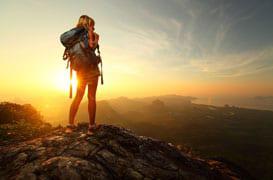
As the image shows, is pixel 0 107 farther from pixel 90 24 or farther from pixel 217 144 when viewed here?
pixel 217 144

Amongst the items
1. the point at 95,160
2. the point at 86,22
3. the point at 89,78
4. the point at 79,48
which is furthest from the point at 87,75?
the point at 95,160

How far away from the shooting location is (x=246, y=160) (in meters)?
97.1

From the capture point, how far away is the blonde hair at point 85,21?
5.95 metres

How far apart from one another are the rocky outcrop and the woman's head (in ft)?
10.7

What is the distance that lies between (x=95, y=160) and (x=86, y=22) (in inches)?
157

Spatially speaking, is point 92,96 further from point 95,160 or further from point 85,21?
point 85,21

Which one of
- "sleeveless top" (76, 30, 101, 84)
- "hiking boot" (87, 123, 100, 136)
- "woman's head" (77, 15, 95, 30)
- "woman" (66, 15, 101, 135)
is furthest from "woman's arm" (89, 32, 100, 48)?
"hiking boot" (87, 123, 100, 136)

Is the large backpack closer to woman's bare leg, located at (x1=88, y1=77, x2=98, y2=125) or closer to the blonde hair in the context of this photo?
the blonde hair

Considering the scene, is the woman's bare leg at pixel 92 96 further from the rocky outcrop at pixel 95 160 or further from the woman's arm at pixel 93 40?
the woman's arm at pixel 93 40

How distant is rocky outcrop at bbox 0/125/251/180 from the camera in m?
4.16

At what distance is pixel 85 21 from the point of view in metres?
5.97

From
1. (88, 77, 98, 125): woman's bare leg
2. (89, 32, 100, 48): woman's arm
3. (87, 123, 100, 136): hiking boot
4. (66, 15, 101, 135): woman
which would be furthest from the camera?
(87, 123, 100, 136): hiking boot

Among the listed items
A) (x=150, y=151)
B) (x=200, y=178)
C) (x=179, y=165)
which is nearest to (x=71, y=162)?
(x=150, y=151)

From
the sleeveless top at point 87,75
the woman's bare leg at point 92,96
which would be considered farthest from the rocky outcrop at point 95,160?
the sleeveless top at point 87,75
